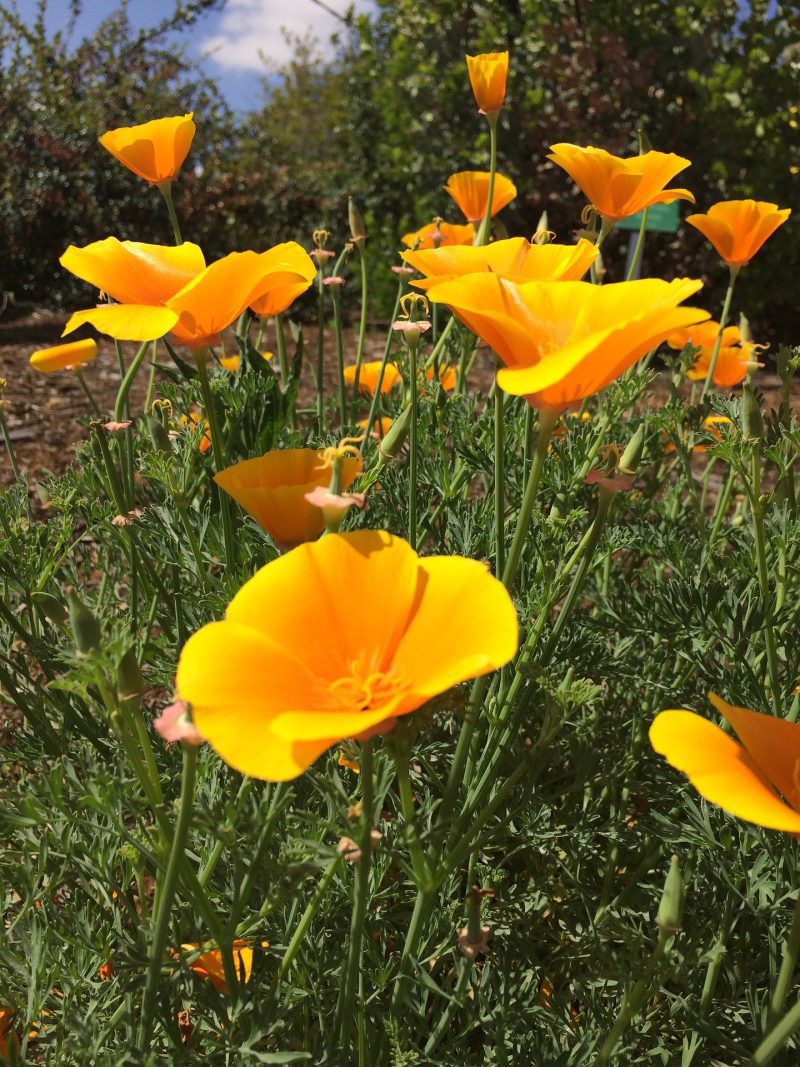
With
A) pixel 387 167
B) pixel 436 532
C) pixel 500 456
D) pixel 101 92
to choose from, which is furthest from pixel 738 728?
pixel 101 92

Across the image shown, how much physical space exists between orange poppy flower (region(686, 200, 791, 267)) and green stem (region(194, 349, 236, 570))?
3.74 ft

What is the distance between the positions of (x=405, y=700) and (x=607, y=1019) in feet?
2.62

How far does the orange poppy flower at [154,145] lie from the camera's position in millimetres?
1614

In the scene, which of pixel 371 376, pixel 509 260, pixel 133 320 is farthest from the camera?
pixel 371 376

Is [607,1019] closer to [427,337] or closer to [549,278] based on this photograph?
[549,278]

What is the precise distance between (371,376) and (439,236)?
0.80 meters

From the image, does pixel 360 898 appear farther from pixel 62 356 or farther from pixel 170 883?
pixel 62 356

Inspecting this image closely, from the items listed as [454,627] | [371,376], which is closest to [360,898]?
[454,627]

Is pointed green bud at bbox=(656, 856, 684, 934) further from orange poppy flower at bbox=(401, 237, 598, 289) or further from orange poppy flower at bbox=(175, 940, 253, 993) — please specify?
orange poppy flower at bbox=(401, 237, 598, 289)

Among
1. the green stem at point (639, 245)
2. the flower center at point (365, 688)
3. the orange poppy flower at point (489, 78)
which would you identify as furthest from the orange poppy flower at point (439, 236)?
the flower center at point (365, 688)

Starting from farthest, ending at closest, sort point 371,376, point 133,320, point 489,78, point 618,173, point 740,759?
point 371,376
point 489,78
point 618,173
point 133,320
point 740,759

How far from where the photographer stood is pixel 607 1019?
51.8 inches

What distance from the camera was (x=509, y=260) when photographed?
133cm

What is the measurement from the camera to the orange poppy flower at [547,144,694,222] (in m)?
1.56
